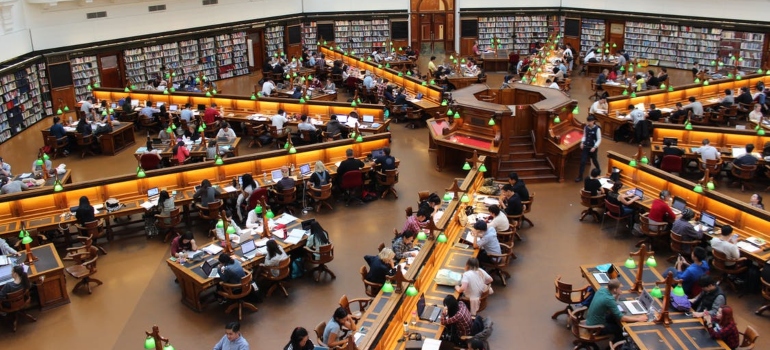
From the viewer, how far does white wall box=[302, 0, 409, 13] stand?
96.1 ft

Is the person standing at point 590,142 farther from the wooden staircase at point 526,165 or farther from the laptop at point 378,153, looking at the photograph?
the laptop at point 378,153

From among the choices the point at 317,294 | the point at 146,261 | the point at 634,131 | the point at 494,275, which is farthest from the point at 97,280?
the point at 634,131

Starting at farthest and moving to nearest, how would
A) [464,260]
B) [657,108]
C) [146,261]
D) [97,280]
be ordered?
[657,108] → [146,261] → [97,280] → [464,260]

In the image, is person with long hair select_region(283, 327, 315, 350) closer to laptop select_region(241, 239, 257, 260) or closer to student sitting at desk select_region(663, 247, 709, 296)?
laptop select_region(241, 239, 257, 260)

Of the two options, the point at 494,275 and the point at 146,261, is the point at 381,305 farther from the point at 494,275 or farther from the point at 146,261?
the point at 146,261

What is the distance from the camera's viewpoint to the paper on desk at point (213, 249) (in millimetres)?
10992

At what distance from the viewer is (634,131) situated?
1739 cm

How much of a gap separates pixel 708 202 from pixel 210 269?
878 centimetres

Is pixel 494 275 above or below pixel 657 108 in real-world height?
below

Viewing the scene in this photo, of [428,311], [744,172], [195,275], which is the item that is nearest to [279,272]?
[195,275]

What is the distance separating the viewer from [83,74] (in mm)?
22375

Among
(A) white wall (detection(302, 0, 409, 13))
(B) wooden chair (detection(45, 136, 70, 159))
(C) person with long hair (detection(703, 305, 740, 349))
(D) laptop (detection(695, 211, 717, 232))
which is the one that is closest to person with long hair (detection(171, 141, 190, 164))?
(B) wooden chair (detection(45, 136, 70, 159))

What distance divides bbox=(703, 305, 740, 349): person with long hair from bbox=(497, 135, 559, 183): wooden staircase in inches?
294

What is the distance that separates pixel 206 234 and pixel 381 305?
580 cm
